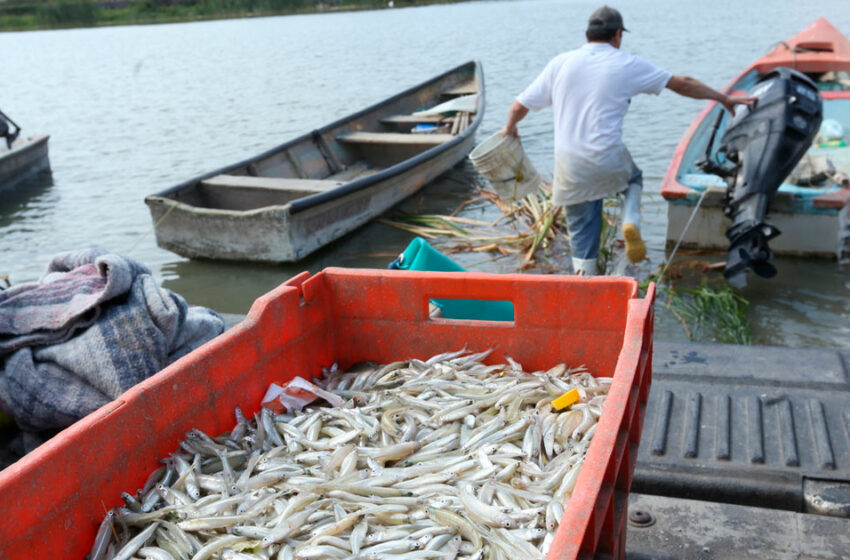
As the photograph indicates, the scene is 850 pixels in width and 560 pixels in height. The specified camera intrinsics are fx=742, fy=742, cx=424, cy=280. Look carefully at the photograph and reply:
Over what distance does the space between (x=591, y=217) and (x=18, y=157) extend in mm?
10318

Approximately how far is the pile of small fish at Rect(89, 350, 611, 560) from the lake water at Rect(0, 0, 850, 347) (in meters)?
3.83

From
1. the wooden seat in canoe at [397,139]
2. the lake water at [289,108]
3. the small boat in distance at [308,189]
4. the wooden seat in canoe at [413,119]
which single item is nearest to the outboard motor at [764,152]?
the lake water at [289,108]

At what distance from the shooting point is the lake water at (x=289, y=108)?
8000 mm

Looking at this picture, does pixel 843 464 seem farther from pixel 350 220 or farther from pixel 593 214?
pixel 350 220

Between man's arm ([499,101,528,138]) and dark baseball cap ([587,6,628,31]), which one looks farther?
man's arm ([499,101,528,138])

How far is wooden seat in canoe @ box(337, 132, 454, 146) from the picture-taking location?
394 inches

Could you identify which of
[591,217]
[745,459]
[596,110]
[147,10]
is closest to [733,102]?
[596,110]

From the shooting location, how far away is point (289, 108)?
18.0m

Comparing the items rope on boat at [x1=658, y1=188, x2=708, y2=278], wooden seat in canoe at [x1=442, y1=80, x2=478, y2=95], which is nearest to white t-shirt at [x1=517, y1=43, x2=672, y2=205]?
rope on boat at [x1=658, y1=188, x2=708, y2=278]

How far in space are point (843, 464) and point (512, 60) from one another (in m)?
20.5

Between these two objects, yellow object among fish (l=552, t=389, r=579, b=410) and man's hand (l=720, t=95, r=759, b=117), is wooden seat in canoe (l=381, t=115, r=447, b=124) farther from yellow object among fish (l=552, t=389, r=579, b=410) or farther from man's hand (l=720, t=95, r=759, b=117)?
yellow object among fish (l=552, t=389, r=579, b=410)

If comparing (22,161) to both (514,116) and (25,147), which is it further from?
(514,116)

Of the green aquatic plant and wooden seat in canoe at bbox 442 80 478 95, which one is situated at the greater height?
wooden seat in canoe at bbox 442 80 478 95

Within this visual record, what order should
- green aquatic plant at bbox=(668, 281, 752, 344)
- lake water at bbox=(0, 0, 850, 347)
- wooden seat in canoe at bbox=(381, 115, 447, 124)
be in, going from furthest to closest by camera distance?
wooden seat in canoe at bbox=(381, 115, 447, 124) → lake water at bbox=(0, 0, 850, 347) → green aquatic plant at bbox=(668, 281, 752, 344)
